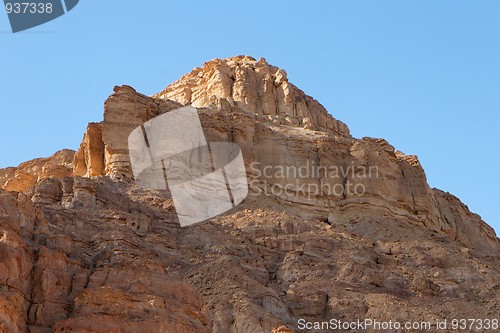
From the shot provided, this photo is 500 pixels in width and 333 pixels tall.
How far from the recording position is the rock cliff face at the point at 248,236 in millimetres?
42844

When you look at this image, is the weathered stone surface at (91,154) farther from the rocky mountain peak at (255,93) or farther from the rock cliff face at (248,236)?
the rocky mountain peak at (255,93)

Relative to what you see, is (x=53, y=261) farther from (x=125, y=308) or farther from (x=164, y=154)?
(x=164, y=154)

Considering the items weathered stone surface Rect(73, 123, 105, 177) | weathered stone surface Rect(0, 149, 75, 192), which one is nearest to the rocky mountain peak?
weathered stone surface Rect(0, 149, 75, 192)

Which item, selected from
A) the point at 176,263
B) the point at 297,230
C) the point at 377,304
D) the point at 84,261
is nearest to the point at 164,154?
the point at 297,230

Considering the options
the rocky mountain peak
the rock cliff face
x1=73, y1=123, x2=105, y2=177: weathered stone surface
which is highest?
the rocky mountain peak

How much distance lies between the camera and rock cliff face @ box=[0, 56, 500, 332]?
141ft

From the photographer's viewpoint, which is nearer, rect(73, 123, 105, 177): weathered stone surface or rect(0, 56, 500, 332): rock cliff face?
rect(0, 56, 500, 332): rock cliff face

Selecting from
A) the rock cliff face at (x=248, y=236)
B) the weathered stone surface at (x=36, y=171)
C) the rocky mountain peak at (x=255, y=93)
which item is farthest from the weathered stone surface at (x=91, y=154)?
the rocky mountain peak at (x=255, y=93)

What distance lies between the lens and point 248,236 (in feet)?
221

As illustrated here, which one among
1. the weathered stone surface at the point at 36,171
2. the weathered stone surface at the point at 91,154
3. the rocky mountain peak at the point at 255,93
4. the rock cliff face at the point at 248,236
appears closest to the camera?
the rock cliff face at the point at 248,236

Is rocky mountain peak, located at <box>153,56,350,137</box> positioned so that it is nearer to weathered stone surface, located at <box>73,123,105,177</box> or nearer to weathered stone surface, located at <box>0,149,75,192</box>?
weathered stone surface, located at <box>0,149,75,192</box>

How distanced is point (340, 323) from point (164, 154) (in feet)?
78.5

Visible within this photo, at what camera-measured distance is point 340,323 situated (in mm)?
56656

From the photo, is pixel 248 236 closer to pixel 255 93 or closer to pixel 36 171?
pixel 36 171
